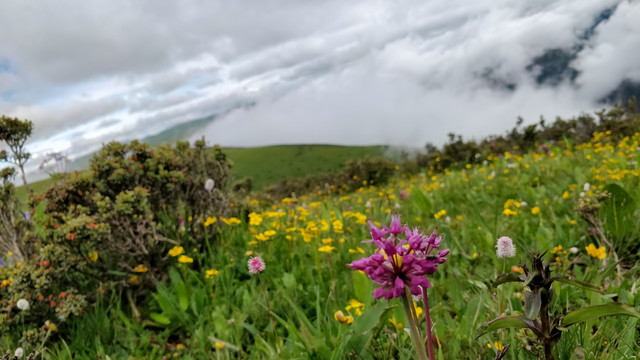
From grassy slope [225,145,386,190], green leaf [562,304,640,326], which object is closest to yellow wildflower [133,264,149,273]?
green leaf [562,304,640,326]

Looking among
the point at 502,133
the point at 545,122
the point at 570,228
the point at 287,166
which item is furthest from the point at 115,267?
the point at 287,166

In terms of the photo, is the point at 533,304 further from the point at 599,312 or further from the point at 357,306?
the point at 357,306

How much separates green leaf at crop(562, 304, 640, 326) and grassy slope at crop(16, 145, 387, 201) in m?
90.3

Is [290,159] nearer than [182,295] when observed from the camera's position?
No

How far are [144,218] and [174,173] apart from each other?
55 cm

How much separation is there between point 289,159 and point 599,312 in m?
108

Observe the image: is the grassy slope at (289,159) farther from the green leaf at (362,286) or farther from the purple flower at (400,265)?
the purple flower at (400,265)

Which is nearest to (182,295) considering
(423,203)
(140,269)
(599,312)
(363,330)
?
(140,269)

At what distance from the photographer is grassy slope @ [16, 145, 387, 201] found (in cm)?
9844

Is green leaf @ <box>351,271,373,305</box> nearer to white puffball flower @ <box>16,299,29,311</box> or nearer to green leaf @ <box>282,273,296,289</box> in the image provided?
green leaf @ <box>282,273,296,289</box>

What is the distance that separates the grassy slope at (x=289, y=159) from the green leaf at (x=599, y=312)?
9029 cm

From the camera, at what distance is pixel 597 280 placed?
86.7 inches

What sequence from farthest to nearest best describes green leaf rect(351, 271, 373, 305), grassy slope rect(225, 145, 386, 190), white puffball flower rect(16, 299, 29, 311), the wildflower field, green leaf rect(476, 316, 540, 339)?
1. grassy slope rect(225, 145, 386, 190)
2. white puffball flower rect(16, 299, 29, 311)
3. green leaf rect(351, 271, 373, 305)
4. the wildflower field
5. green leaf rect(476, 316, 540, 339)

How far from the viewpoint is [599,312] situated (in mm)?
910
